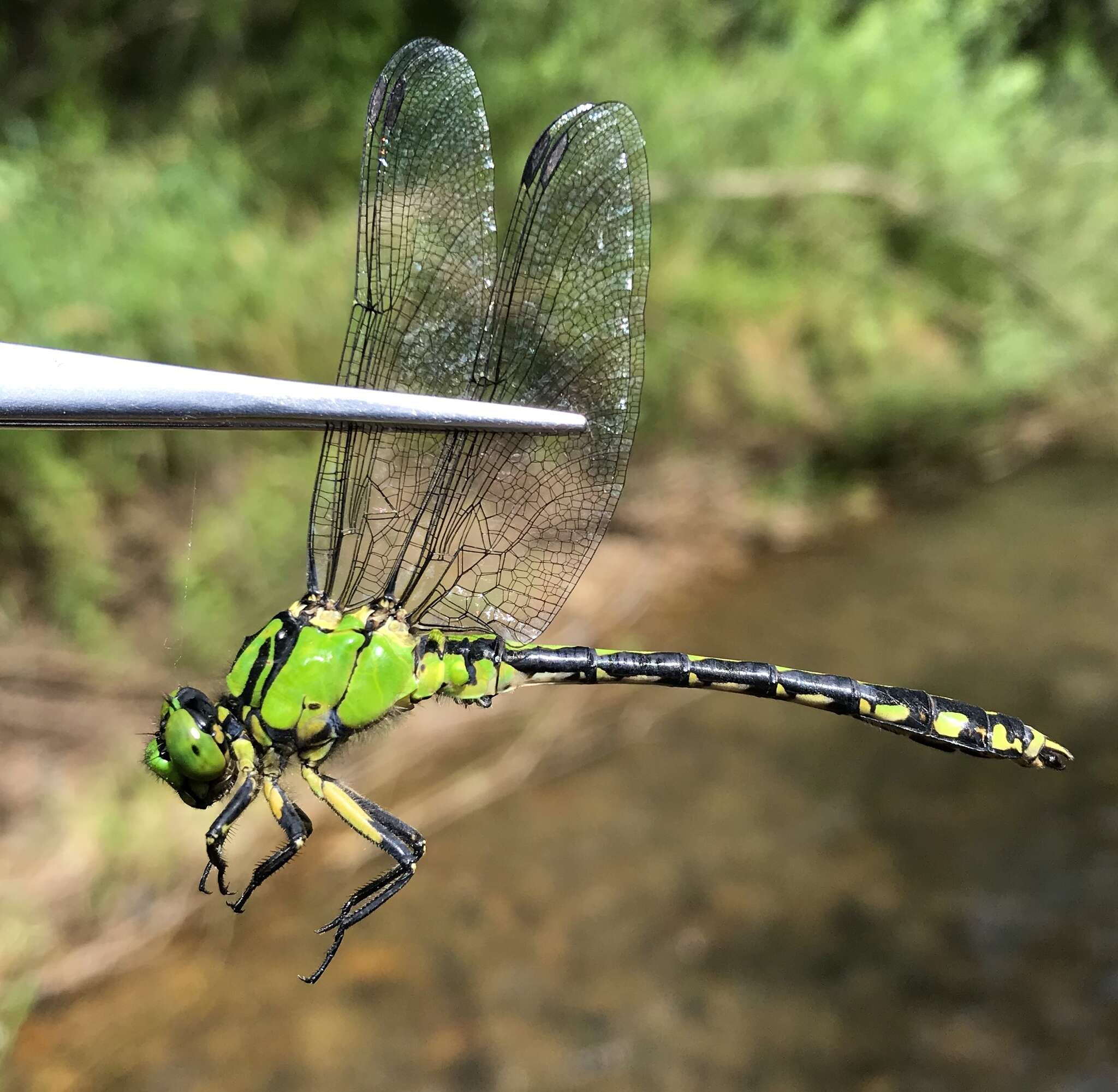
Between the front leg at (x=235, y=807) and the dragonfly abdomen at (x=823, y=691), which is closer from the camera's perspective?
the front leg at (x=235, y=807)

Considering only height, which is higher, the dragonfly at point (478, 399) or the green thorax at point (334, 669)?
the dragonfly at point (478, 399)

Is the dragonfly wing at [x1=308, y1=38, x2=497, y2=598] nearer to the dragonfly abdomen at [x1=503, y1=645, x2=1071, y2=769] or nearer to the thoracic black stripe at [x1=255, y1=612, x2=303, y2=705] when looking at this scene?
the thoracic black stripe at [x1=255, y1=612, x2=303, y2=705]

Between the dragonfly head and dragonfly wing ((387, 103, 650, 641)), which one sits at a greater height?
dragonfly wing ((387, 103, 650, 641))

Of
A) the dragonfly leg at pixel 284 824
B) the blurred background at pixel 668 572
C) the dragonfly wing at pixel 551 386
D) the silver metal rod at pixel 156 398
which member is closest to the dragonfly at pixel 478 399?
the dragonfly wing at pixel 551 386

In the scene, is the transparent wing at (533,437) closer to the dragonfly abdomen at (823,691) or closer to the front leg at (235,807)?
the dragonfly abdomen at (823,691)

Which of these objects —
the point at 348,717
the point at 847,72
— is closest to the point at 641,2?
the point at 847,72

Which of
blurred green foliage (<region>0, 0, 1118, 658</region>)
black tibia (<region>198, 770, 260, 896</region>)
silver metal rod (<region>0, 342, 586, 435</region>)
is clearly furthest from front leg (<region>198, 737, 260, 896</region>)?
blurred green foliage (<region>0, 0, 1118, 658</region>)

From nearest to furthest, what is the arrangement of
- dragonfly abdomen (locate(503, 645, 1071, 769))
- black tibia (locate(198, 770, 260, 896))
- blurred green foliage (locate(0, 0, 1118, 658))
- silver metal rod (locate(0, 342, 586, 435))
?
silver metal rod (locate(0, 342, 586, 435)), black tibia (locate(198, 770, 260, 896)), dragonfly abdomen (locate(503, 645, 1071, 769)), blurred green foliage (locate(0, 0, 1118, 658))

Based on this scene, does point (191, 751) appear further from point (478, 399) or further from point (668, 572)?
point (668, 572)
